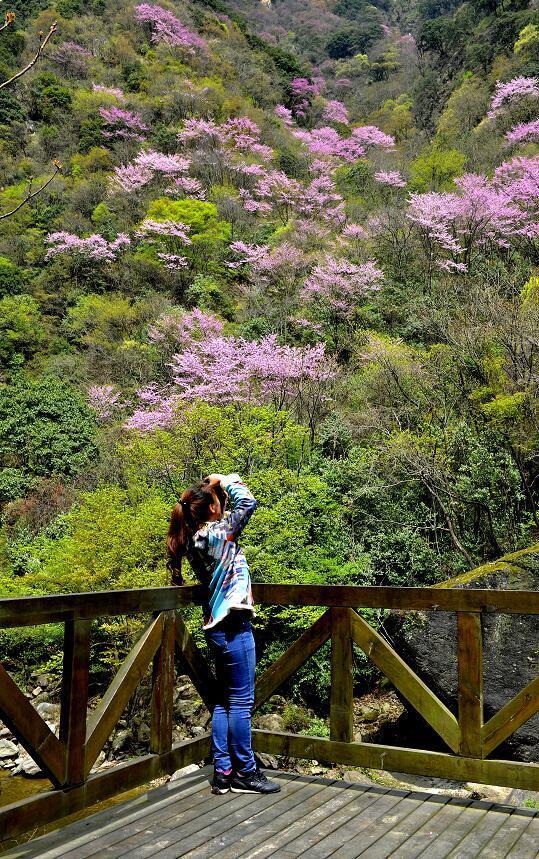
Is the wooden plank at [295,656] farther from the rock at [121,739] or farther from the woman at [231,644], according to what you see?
the rock at [121,739]

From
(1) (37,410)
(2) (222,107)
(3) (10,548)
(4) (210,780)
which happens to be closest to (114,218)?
(2) (222,107)

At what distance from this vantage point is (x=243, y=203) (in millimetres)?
28094

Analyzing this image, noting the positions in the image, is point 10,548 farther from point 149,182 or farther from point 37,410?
point 149,182

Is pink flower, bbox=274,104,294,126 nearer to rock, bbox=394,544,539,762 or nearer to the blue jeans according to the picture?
rock, bbox=394,544,539,762

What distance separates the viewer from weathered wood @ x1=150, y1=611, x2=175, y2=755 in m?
3.61

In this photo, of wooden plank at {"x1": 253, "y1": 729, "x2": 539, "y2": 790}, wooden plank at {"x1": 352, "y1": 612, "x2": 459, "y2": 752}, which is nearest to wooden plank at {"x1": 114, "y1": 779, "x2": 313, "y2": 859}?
wooden plank at {"x1": 253, "y1": 729, "x2": 539, "y2": 790}

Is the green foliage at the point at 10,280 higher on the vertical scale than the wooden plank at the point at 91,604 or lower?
lower

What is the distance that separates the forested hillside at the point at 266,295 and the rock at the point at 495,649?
2.09 m

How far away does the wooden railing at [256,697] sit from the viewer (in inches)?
111

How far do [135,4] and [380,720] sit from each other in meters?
41.9

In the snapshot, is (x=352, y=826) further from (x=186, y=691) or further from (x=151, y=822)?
(x=186, y=691)

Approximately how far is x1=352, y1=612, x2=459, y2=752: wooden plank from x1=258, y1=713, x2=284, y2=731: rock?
5513 mm

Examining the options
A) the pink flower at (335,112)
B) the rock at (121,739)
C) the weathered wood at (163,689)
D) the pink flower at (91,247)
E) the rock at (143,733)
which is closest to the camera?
the weathered wood at (163,689)

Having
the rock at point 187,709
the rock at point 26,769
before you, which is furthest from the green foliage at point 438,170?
the rock at point 26,769
